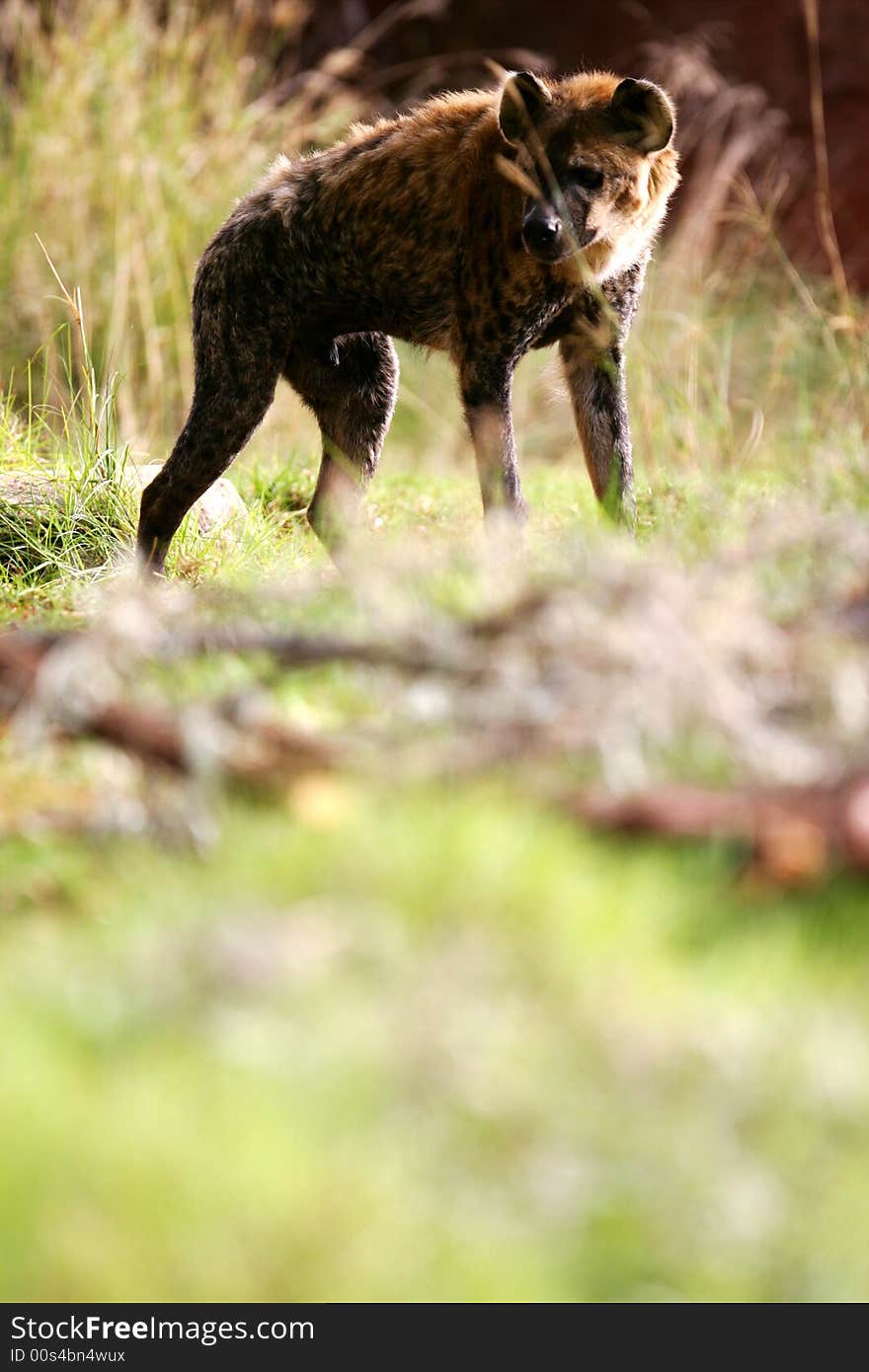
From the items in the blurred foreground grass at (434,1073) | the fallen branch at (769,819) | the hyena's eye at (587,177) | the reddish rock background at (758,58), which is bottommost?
the blurred foreground grass at (434,1073)

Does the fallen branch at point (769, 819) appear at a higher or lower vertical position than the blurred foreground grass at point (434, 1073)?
higher

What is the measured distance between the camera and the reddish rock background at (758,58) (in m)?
10.2

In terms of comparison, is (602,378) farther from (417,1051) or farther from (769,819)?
(417,1051)

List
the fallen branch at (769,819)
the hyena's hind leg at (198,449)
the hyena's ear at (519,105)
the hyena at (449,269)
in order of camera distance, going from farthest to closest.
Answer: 1. the hyena's hind leg at (198,449)
2. the hyena at (449,269)
3. the hyena's ear at (519,105)
4. the fallen branch at (769,819)

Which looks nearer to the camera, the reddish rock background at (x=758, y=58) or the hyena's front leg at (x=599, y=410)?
the hyena's front leg at (x=599, y=410)

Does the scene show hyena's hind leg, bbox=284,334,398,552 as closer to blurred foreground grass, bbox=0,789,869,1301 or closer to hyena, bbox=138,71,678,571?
hyena, bbox=138,71,678,571

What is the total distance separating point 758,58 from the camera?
10.5 metres

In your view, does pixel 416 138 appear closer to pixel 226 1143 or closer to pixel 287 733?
pixel 287 733

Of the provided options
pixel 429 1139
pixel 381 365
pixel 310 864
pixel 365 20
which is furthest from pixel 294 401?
pixel 429 1139

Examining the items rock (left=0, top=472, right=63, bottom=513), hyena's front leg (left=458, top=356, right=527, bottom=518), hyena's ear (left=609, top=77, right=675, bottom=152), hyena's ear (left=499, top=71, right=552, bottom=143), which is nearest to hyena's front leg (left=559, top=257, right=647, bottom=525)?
hyena's front leg (left=458, top=356, right=527, bottom=518)

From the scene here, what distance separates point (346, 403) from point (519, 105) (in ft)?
3.83

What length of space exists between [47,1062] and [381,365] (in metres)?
3.76

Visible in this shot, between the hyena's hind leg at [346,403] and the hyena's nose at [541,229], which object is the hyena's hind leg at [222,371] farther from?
the hyena's nose at [541,229]

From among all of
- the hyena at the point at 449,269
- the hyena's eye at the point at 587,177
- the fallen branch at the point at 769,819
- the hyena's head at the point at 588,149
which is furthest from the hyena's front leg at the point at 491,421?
the fallen branch at the point at 769,819
